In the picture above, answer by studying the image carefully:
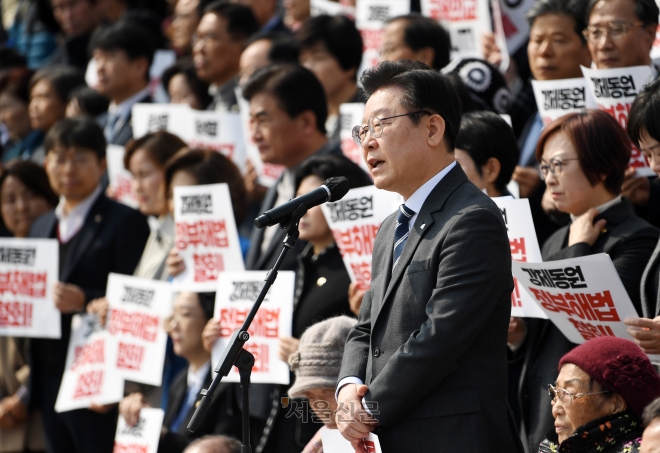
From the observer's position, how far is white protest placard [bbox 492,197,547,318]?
188 inches

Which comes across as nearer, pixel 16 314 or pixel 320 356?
pixel 320 356

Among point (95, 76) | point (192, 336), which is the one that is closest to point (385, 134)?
point (192, 336)

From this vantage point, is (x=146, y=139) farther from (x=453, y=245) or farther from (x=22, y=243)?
(x=453, y=245)

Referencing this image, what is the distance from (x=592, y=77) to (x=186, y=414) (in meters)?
3.16

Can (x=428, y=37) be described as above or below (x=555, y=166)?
above

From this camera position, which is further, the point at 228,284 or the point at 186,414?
the point at 186,414

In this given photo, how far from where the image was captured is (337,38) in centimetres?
796

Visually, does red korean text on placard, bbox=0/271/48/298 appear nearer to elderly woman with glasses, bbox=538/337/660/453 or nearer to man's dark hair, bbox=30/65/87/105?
man's dark hair, bbox=30/65/87/105

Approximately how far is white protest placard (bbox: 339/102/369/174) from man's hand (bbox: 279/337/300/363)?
1.70 m

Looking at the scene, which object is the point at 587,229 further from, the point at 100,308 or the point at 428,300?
the point at 100,308

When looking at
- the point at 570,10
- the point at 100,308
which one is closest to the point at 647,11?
the point at 570,10

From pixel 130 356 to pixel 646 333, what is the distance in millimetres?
3791

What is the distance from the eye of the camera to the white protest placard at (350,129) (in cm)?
675

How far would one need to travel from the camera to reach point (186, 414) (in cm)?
625
